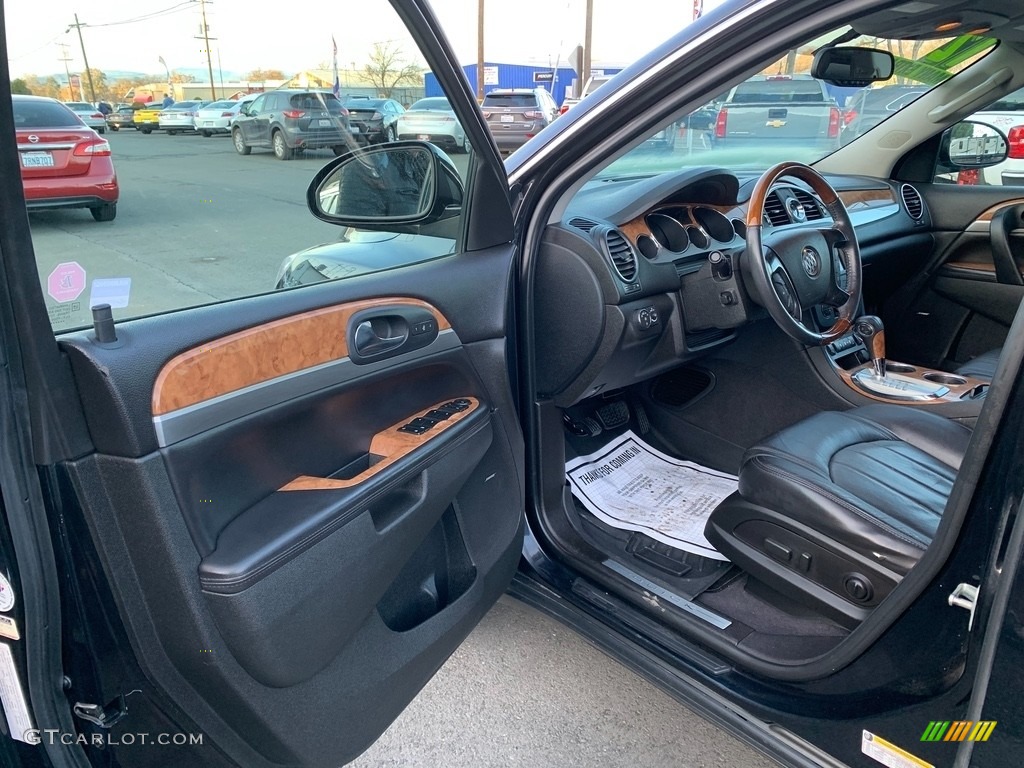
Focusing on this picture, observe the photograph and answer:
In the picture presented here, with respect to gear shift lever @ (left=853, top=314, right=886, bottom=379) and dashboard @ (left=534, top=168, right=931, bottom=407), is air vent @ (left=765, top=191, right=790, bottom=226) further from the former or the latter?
gear shift lever @ (left=853, top=314, right=886, bottom=379)

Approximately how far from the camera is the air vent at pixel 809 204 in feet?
8.22

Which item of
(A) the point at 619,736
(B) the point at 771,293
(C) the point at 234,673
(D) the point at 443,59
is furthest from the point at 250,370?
(B) the point at 771,293

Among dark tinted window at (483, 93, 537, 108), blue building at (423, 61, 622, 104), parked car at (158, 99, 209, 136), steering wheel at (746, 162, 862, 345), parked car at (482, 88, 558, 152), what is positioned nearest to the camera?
parked car at (158, 99, 209, 136)

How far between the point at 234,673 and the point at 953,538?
1109mm

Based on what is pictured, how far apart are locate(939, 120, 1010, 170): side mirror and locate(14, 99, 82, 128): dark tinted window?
3260 millimetres

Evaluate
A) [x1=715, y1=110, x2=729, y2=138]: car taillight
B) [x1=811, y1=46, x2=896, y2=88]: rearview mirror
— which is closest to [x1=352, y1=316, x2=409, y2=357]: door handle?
[x1=811, y1=46, x2=896, y2=88]: rearview mirror

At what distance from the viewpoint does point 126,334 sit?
3.43 feet

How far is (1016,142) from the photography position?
3201 mm

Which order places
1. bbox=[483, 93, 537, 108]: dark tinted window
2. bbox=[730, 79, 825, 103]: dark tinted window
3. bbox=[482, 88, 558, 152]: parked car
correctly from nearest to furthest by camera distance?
bbox=[730, 79, 825, 103]: dark tinted window, bbox=[482, 88, 558, 152]: parked car, bbox=[483, 93, 537, 108]: dark tinted window

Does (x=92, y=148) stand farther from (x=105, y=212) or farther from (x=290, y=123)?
(x=290, y=123)

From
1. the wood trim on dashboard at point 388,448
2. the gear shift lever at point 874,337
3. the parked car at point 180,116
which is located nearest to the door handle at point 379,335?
the wood trim on dashboard at point 388,448

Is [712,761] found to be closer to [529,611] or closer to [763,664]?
[763,664]

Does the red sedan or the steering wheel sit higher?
the red sedan

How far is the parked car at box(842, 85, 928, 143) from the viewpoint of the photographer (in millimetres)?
3074
